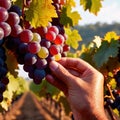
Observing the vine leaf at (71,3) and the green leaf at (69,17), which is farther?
the vine leaf at (71,3)

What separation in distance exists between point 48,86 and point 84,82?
5473 millimetres

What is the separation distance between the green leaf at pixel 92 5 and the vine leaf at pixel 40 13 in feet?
2.87

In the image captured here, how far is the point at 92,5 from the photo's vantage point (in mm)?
3346

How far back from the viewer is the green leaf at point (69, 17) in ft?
9.66

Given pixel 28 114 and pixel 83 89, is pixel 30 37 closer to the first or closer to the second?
pixel 83 89

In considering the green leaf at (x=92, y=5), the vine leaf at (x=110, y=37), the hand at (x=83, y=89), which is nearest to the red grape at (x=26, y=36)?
the hand at (x=83, y=89)

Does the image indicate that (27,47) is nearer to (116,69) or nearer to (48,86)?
(116,69)

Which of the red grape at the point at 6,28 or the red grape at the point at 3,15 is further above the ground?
the red grape at the point at 3,15

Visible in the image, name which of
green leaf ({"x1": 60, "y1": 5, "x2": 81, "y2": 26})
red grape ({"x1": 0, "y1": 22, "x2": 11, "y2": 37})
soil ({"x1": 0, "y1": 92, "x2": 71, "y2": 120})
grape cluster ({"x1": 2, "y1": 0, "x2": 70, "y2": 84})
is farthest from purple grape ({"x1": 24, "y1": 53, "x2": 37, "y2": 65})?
soil ({"x1": 0, "y1": 92, "x2": 71, "y2": 120})

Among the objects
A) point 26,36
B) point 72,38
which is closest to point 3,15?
point 26,36

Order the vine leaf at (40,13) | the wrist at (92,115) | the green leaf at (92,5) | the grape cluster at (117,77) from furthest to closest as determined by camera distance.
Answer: the grape cluster at (117,77) → the green leaf at (92,5) → the vine leaf at (40,13) → the wrist at (92,115)

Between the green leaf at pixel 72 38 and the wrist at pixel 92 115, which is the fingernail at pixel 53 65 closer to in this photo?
the wrist at pixel 92 115

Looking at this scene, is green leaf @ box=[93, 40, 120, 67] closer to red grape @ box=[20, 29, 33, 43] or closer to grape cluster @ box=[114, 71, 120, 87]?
grape cluster @ box=[114, 71, 120, 87]

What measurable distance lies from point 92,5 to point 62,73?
4.18 feet
